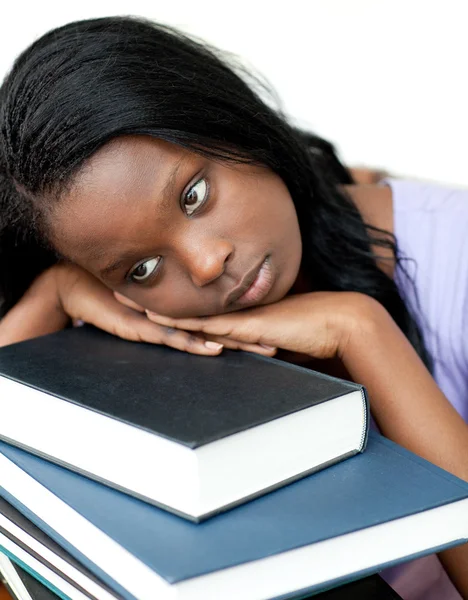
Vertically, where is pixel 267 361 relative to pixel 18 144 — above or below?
below

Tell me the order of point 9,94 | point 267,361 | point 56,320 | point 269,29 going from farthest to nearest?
point 269,29 → point 56,320 → point 9,94 → point 267,361

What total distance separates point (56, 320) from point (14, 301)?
81mm

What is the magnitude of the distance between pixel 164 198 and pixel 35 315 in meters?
0.28

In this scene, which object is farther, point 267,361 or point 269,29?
point 269,29

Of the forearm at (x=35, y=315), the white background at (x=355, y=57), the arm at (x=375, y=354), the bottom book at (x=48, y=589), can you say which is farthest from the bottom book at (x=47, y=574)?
the white background at (x=355, y=57)

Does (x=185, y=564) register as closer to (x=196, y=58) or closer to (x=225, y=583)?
(x=225, y=583)

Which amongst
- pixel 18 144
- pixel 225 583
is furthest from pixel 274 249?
pixel 225 583

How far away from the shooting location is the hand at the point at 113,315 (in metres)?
0.71

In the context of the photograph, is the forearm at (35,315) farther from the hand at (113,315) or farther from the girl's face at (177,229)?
the girl's face at (177,229)

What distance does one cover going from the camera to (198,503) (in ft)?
1.51

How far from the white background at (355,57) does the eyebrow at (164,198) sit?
0.66 meters

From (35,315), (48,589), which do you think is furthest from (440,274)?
(48,589)

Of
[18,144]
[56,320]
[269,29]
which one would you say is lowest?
[56,320]

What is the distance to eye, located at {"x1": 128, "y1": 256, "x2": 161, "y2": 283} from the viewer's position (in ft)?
2.49
